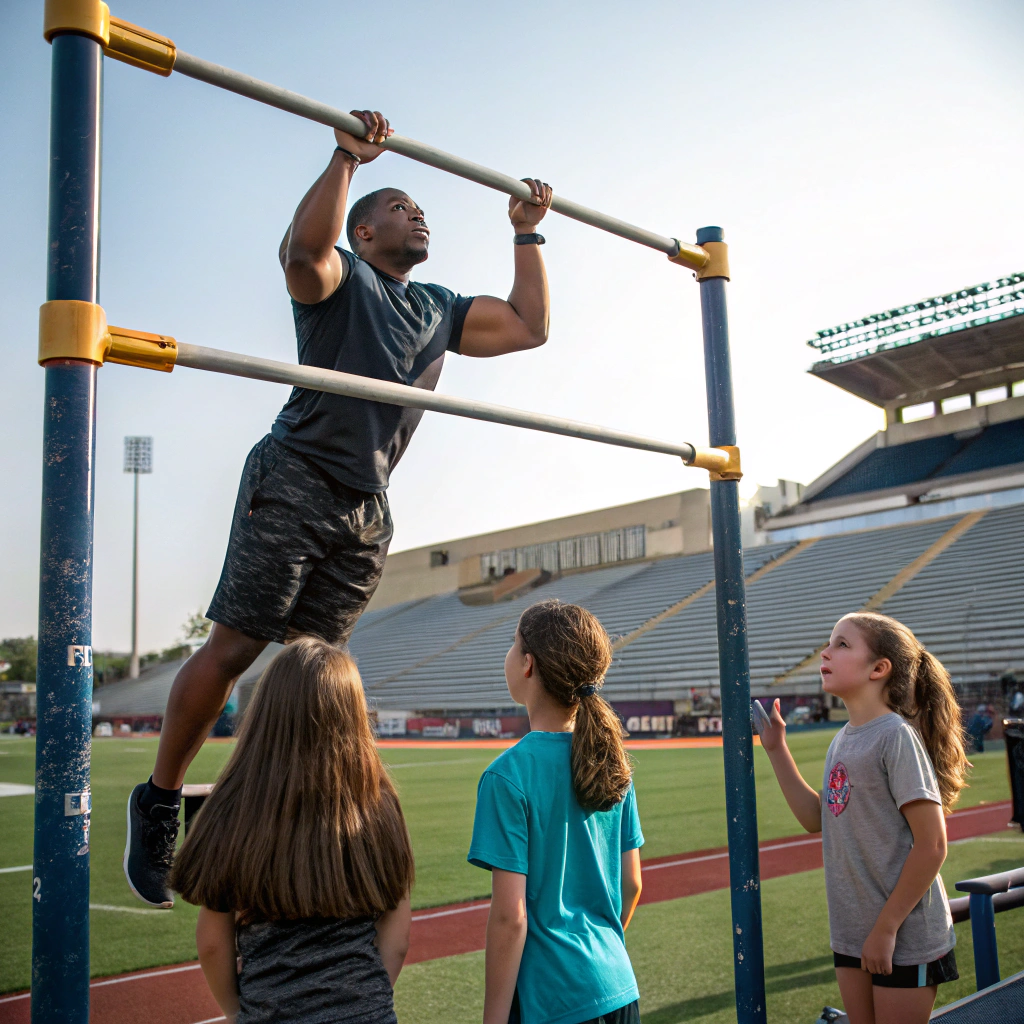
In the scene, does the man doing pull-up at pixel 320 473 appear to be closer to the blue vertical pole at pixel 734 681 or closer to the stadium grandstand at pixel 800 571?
the blue vertical pole at pixel 734 681

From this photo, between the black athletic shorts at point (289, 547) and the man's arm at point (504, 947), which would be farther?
the black athletic shorts at point (289, 547)

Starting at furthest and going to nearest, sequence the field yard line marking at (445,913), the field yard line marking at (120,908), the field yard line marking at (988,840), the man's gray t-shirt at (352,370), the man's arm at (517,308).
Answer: the field yard line marking at (988,840)
the field yard line marking at (120,908)
the field yard line marking at (445,913)
the man's arm at (517,308)
the man's gray t-shirt at (352,370)

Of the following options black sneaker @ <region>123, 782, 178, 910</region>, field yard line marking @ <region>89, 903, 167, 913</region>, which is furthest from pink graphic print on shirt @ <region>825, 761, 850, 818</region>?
field yard line marking @ <region>89, 903, 167, 913</region>

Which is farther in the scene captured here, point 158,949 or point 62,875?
point 158,949

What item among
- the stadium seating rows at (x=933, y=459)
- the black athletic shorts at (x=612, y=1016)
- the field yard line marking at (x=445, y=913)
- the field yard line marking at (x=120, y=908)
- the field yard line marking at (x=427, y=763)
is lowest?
the field yard line marking at (x=427, y=763)

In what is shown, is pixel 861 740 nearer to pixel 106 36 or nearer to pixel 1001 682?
pixel 106 36

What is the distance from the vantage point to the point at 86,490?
1.36m

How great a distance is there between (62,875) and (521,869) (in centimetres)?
71

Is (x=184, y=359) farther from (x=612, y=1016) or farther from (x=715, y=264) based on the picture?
(x=715, y=264)

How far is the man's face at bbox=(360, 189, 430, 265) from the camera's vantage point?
1.99 metres

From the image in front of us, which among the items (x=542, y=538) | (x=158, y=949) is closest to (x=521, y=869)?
(x=158, y=949)

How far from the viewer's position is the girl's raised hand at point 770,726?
7.70 feet

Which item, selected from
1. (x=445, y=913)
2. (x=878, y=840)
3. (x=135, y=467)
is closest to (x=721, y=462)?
(x=878, y=840)

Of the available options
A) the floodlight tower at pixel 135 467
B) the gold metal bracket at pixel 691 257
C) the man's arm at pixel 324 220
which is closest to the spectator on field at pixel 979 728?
the gold metal bracket at pixel 691 257
